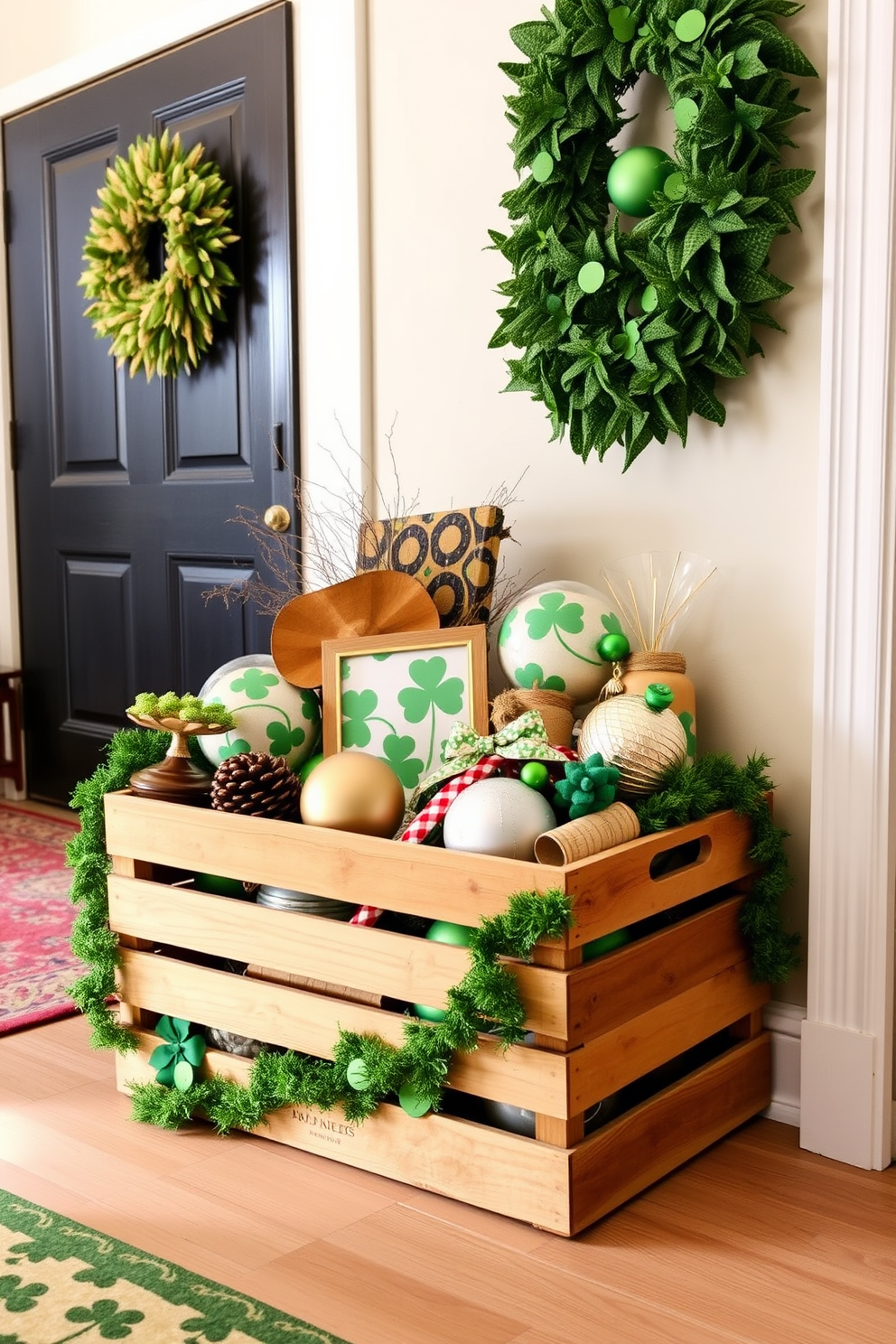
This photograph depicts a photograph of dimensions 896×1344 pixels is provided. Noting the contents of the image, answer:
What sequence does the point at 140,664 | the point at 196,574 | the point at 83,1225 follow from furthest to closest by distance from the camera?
the point at 140,664, the point at 196,574, the point at 83,1225

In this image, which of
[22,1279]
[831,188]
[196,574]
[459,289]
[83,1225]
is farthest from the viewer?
[196,574]

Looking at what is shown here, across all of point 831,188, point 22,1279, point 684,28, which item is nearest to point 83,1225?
point 22,1279

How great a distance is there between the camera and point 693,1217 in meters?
1.52

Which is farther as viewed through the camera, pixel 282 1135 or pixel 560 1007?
pixel 282 1135

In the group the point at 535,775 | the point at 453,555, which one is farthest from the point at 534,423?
the point at 535,775

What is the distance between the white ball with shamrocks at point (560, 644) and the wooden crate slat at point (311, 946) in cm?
46

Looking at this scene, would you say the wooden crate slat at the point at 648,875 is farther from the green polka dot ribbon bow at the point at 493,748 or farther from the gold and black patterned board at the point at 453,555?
the gold and black patterned board at the point at 453,555

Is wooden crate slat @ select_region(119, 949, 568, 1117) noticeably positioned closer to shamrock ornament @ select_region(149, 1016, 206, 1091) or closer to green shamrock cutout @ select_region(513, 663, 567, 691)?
shamrock ornament @ select_region(149, 1016, 206, 1091)

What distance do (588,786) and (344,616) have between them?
1.91 ft

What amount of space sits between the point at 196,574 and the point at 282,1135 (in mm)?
1473

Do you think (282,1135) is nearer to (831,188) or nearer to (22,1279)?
(22,1279)

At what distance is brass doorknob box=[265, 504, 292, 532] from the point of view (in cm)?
256

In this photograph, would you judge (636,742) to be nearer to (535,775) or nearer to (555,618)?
(535,775)

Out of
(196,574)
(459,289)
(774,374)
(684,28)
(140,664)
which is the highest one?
(684,28)
